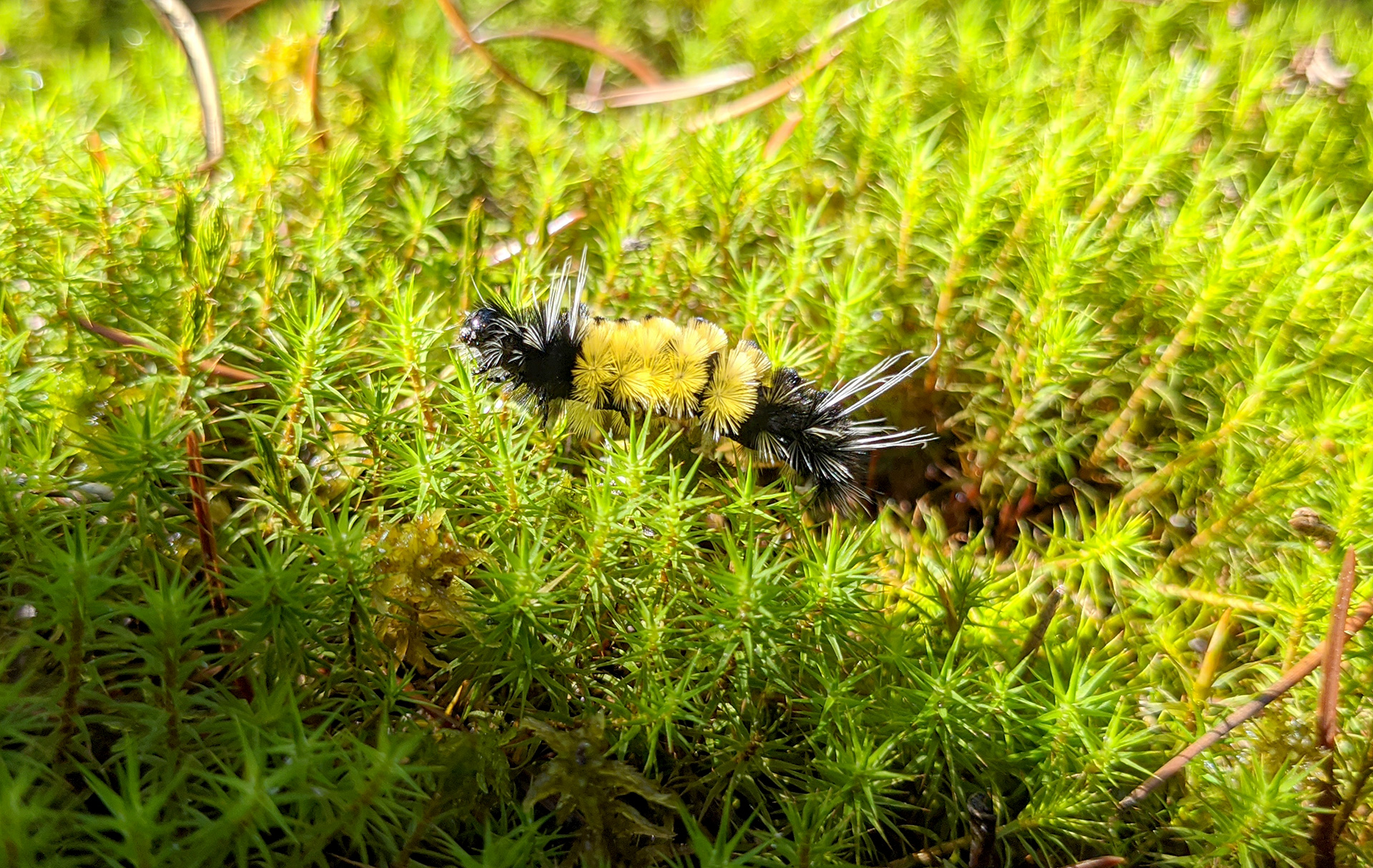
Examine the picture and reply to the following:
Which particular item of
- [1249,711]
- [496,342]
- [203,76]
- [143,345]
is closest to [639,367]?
[496,342]

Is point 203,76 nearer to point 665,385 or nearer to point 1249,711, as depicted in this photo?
point 665,385

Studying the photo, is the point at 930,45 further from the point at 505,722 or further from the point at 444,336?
the point at 505,722

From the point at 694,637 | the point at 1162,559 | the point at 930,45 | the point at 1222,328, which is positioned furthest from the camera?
the point at 930,45

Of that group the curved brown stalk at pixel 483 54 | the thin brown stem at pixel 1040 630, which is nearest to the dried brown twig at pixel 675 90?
the curved brown stalk at pixel 483 54

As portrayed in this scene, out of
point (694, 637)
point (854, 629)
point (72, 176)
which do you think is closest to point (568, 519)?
point (694, 637)

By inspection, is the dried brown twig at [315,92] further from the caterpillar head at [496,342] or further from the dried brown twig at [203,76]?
the caterpillar head at [496,342]

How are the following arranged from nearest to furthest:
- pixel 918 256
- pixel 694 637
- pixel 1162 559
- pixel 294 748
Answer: pixel 294 748
pixel 694 637
pixel 1162 559
pixel 918 256

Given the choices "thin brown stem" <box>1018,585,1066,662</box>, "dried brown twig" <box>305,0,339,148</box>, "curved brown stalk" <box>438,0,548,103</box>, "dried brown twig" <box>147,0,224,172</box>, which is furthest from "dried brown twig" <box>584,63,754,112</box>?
"thin brown stem" <box>1018,585,1066,662</box>

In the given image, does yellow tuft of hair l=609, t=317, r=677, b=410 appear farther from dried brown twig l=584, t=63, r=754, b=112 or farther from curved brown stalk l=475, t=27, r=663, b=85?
curved brown stalk l=475, t=27, r=663, b=85
